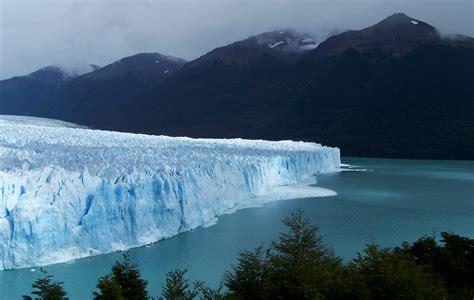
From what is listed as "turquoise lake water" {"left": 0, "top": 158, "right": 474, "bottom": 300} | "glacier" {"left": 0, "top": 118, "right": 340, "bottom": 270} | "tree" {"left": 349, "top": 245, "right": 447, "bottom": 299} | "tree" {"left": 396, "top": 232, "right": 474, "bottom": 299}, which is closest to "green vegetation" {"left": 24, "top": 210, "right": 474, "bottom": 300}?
"tree" {"left": 349, "top": 245, "right": 447, "bottom": 299}

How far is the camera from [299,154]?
19.2 meters

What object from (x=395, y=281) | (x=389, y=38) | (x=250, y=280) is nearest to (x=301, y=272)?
(x=250, y=280)

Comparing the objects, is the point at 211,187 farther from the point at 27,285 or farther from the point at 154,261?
the point at 27,285

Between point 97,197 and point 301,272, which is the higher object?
point 97,197

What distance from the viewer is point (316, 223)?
11.5 meters

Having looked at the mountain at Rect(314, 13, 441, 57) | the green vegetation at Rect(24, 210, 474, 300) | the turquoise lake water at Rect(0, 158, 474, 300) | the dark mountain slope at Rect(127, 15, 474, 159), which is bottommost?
the turquoise lake water at Rect(0, 158, 474, 300)

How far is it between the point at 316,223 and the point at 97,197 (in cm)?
538

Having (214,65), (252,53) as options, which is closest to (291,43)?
(252,53)

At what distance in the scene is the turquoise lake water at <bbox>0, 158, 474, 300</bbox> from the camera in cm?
729

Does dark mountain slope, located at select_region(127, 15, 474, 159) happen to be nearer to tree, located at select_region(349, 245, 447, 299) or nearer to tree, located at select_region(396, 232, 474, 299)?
tree, located at select_region(396, 232, 474, 299)

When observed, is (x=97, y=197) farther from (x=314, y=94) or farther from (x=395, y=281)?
(x=314, y=94)

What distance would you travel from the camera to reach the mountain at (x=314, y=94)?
141ft

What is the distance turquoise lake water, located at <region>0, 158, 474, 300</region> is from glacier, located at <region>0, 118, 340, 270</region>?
1.07 feet

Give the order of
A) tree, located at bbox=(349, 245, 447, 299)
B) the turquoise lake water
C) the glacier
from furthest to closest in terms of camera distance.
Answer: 1. the glacier
2. the turquoise lake water
3. tree, located at bbox=(349, 245, 447, 299)
